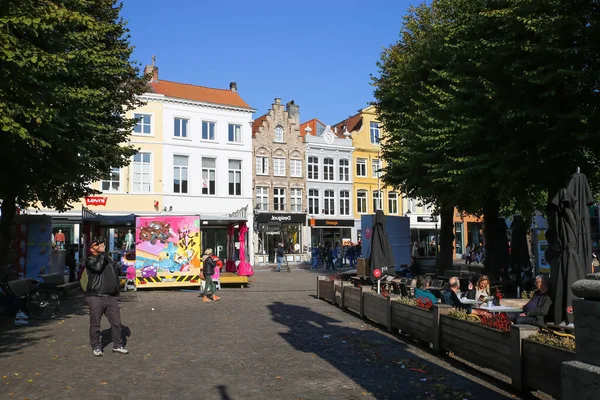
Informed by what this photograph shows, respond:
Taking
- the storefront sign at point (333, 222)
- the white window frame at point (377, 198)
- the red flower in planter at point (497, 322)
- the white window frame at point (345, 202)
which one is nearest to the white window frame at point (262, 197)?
the storefront sign at point (333, 222)

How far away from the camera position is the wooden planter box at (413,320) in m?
8.97

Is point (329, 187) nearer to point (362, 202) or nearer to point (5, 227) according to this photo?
point (362, 202)

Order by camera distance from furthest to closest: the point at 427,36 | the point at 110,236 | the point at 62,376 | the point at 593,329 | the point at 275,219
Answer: the point at 275,219, the point at 110,236, the point at 427,36, the point at 62,376, the point at 593,329

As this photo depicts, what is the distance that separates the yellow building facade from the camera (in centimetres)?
4906

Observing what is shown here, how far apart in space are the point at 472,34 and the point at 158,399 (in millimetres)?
14043

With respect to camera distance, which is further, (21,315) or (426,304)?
Answer: (21,315)

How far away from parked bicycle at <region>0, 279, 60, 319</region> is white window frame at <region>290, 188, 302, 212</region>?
105ft

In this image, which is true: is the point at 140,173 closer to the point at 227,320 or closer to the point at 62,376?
the point at 227,320

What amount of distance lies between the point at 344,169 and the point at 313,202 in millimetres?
4578

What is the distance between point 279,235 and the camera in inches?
1732

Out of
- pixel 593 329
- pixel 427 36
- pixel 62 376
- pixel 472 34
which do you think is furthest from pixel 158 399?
pixel 427 36

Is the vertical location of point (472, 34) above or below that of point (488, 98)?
above

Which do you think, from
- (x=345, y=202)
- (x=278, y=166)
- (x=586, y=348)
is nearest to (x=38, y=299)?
(x=586, y=348)

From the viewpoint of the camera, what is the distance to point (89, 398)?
6.39 metres
